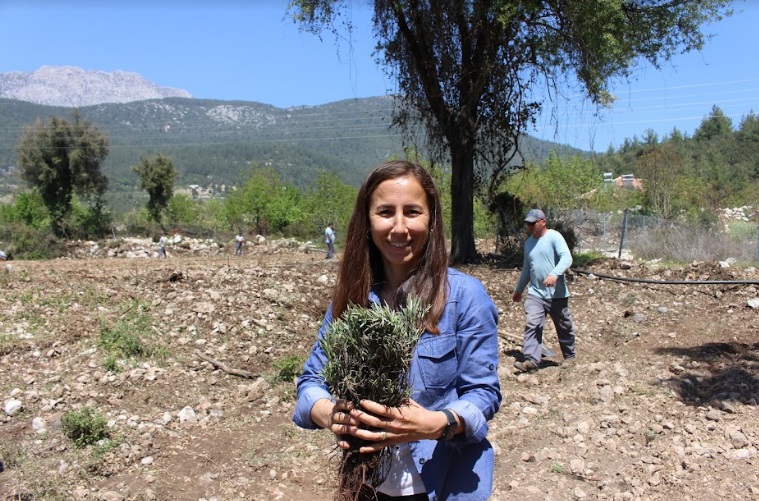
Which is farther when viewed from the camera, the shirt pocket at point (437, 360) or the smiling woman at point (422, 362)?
the shirt pocket at point (437, 360)

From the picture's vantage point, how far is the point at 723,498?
402cm

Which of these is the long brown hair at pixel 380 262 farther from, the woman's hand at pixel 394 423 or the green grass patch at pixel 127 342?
the green grass patch at pixel 127 342

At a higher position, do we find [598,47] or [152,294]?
[598,47]

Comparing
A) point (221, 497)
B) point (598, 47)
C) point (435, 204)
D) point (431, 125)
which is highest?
point (598, 47)

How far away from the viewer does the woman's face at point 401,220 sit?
185cm

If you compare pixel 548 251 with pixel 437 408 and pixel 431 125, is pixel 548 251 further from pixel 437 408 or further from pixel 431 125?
pixel 431 125

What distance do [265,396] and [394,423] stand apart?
482 centimetres

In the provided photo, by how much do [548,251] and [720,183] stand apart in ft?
193

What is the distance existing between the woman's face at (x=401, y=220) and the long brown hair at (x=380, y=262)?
23 millimetres

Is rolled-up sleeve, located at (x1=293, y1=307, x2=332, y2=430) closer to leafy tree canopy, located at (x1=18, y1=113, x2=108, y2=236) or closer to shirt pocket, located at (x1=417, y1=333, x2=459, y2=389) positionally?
shirt pocket, located at (x1=417, y1=333, x2=459, y2=389)

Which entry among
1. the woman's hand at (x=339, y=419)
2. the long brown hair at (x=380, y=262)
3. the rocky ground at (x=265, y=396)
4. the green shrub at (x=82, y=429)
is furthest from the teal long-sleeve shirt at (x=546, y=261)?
the woman's hand at (x=339, y=419)

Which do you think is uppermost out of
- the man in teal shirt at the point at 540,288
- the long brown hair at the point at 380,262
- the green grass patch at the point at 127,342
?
the long brown hair at the point at 380,262

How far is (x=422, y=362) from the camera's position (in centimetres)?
180

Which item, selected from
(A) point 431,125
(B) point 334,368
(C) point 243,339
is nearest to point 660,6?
(A) point 431,125
